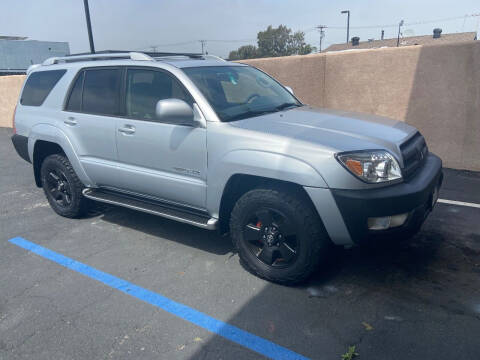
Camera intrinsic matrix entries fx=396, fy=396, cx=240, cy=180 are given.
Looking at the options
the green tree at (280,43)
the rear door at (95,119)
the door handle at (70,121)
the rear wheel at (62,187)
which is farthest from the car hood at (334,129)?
the green tree at (280,43)

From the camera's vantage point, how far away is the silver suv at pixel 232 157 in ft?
9.25

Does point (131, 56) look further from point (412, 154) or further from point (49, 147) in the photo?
point (412, 154)

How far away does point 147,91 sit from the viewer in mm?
3893

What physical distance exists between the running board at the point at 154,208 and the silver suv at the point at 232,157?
0.01 metres

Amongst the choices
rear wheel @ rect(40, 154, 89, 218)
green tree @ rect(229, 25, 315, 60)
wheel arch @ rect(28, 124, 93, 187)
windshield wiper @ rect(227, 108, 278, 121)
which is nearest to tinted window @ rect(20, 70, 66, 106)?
wheel arch @ rect(28, 124, 93, 187)

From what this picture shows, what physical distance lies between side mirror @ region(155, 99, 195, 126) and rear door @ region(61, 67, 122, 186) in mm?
986

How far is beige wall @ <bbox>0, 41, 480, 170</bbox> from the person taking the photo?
5.98 meters

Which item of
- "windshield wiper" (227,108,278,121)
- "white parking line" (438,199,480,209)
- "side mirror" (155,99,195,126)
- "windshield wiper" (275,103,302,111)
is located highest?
"side mirror" (155,99,195,126)

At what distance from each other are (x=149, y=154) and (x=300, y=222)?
165 cm

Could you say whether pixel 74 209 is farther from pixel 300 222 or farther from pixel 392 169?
pixel 392 169

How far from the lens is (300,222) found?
9.70ft

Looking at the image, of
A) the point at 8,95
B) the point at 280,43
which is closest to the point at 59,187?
the point at 8,95

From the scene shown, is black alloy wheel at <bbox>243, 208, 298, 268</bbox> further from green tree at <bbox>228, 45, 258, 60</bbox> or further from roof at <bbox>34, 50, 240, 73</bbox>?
green tree at <bbox>228, 45, 258, 60</bbox>

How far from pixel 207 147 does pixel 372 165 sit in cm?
134
